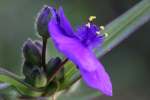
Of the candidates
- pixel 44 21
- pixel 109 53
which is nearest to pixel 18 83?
pixel 44 21

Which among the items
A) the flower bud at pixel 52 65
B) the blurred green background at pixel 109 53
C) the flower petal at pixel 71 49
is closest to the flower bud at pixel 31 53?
the flower bud at pixel 52 65

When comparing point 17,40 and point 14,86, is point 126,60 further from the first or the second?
point 14,86

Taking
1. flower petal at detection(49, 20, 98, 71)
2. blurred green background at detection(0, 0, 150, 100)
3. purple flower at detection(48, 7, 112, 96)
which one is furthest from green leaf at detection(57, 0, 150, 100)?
blurred green background at detection(0, 0, 150, 100)

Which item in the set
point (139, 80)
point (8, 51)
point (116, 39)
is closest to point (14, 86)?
point (116, 39)

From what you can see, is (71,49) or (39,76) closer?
(71,49)

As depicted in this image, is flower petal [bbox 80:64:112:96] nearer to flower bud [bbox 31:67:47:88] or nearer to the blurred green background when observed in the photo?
flower bud [bbox 31:67:47:88]

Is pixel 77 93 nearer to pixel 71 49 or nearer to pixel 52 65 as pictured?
pixel 52 65

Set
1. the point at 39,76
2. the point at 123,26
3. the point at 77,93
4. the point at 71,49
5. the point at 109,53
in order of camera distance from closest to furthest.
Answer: the point at 71,49, the point at 39,76, the point at 123,26, the point at 77,93, the point at 109,53
